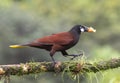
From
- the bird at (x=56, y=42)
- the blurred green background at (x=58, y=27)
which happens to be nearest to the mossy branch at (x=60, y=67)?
the blurred green background at (x=58, y=27)

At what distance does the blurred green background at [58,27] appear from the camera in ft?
38.5

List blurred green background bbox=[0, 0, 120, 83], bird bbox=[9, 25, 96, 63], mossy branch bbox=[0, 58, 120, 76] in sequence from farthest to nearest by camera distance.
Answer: blurred green background bbox=[0, 0, 120, 83] → bird bbox=[9, 25, 96, 63] → mossy branch bbox=[0, 58, 120, 76]

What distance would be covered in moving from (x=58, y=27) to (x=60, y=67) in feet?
37.6

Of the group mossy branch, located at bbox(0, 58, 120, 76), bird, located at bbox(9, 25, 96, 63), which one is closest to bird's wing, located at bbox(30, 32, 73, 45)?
bird, located at bbox(9, 25, 96, 63)

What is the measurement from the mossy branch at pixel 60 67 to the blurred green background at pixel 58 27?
0.21 ft

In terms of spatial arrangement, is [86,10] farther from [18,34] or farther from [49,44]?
[49,44]

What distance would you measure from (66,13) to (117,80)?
66.3 ft

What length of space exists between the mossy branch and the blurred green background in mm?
63

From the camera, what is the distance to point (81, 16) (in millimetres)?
25797

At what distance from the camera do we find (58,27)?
1692 cm

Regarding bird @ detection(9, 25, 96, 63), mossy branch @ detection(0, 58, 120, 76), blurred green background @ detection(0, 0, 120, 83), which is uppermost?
blurred green background @ detection(0, 0, 120, 83)

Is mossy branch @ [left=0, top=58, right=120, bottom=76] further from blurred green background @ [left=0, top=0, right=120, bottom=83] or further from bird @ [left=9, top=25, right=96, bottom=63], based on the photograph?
bird @ [left=9, top=25, right=96, bottom=63]

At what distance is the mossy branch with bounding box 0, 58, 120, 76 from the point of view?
17.8 feet

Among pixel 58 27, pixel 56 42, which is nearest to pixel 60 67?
pixel 56 42
